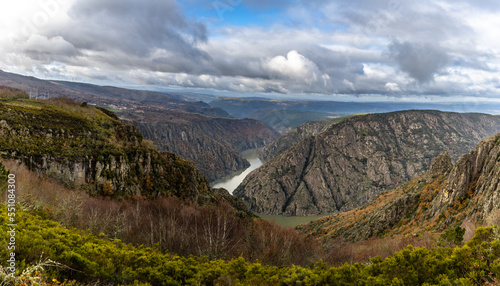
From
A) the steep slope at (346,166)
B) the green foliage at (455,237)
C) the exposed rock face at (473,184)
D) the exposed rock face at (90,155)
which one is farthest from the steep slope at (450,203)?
the steep slope at (346,166)

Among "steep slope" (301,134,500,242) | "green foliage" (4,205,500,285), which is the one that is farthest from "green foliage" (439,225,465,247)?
"steep slope" (301,134,500,242)

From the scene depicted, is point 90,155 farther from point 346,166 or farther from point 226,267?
point 346,166

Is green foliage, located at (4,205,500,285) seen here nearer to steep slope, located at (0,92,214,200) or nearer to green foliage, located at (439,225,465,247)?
green foliage, located at (439,225,465,247)

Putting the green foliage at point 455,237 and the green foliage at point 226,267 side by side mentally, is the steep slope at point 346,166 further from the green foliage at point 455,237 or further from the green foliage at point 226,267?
the green foliage at point 226,267

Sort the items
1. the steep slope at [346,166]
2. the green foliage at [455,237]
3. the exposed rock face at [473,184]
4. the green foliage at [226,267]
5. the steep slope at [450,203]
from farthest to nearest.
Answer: the steep slope at [346,166] → the exposed rock face at [473,184] → the steep slope at [450,203] → the green foliage at [455,237] → the green foliage at [226,267]

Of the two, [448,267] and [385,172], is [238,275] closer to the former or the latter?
[448,267]

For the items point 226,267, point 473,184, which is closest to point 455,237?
point 226,267
